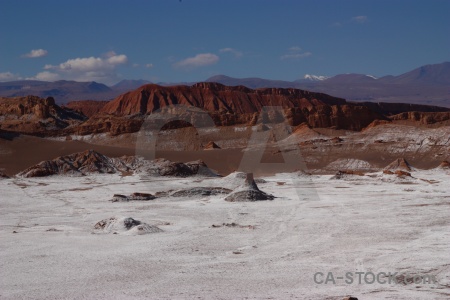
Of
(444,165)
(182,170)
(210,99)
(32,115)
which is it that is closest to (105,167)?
(182,170)

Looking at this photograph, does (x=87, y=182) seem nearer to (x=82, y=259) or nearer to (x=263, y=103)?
(x=82, y=259)

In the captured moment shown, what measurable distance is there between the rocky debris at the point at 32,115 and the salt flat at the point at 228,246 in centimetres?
4931

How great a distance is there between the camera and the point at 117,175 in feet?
155

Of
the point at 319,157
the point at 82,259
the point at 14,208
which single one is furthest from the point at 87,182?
the point at 82,259

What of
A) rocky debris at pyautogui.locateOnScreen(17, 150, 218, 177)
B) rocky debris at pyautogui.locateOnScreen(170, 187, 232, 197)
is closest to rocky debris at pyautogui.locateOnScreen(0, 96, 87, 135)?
rocky debris at pyautogui.locateOnScreen(17, 150, 218, 177)

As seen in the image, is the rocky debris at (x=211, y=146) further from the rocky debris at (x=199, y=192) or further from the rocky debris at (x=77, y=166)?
the rocky debris at (x=199, y=192)

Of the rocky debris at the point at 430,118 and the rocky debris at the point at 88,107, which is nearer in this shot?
the rocky debris at the point at 430,118

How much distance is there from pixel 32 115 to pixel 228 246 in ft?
252

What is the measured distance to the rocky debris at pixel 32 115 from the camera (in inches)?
3253

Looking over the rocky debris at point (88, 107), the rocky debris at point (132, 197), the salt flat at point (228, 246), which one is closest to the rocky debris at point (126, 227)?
the salt flat at point (228, 246)

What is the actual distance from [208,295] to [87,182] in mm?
31499

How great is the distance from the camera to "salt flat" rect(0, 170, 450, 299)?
47.2ft

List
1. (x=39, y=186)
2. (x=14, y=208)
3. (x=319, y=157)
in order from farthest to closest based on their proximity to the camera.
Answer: (x=319, y=157), (x=39, y=186), (x=14, y=208)

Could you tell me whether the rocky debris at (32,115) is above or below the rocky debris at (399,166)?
above
